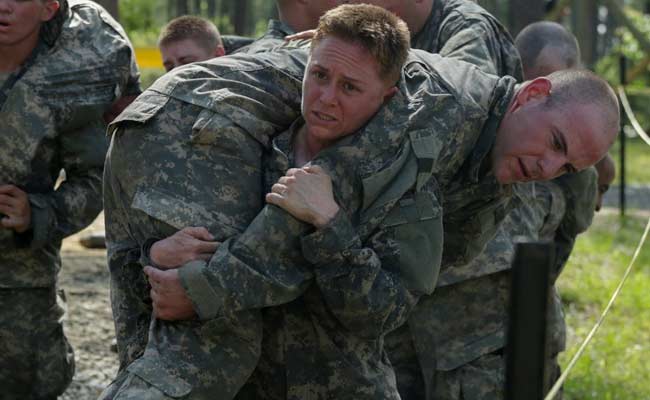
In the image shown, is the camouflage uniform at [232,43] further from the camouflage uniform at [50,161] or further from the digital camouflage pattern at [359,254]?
the digital camouflage pattern at [359,254]

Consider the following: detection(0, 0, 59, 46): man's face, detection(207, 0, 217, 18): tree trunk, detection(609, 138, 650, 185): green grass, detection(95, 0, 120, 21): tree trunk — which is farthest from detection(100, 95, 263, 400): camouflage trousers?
detection(207, 0, 217, 18): tree trunk

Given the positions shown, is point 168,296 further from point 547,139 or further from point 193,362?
point 547,139

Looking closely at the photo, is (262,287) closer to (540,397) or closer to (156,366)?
(156,366)

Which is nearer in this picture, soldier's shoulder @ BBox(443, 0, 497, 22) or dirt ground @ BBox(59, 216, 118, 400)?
soldier's shoulder @ BBox(443, 0, 497, 22)

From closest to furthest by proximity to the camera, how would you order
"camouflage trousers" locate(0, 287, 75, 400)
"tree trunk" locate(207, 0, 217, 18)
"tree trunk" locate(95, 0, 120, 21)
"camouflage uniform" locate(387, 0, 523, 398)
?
"camouflage uniform" locate(387, 0, 523, 398), "camouflage trousers" locate(0, 287, 75, 400), "tree trunk" locate(95, 0, 120, 21), "tree trunk" locate(207, 0, 217, 18)

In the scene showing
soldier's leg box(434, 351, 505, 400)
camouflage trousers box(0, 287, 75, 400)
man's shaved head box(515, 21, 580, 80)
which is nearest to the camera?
soldier's leg box(434, 351, 505, 400)

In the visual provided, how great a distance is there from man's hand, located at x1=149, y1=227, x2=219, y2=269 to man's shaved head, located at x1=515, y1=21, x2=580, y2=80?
2.90 metres

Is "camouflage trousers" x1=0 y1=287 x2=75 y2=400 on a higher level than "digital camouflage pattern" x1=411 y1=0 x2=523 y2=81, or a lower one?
lower

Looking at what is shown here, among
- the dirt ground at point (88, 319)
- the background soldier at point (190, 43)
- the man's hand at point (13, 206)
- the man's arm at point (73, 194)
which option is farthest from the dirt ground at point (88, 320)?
the background soldier at point (190, 43)

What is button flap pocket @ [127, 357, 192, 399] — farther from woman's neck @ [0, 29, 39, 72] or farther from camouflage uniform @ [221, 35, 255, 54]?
camouflage uniform @ [221, 35, 255, 54]

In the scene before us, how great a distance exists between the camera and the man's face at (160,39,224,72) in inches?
254

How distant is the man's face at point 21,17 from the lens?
18.2ft

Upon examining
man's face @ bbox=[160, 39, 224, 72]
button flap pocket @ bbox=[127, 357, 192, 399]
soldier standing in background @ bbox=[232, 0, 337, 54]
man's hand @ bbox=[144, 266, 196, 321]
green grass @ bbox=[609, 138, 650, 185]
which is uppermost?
soldier standing in background @ bbox=[232, 0, 337, 54]

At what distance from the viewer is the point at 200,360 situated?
384 cm
